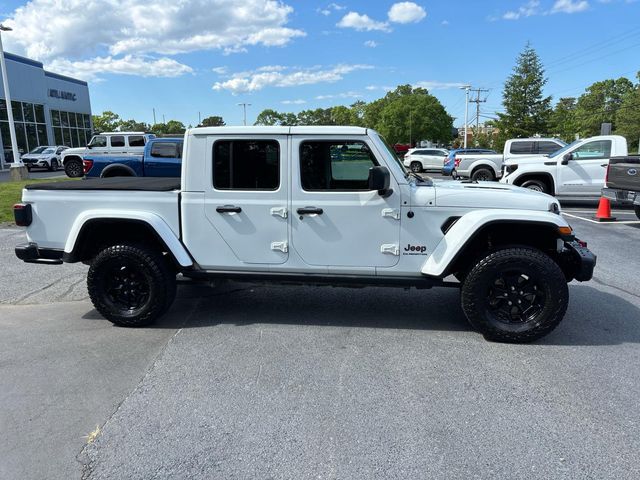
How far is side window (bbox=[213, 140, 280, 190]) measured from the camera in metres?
4.53

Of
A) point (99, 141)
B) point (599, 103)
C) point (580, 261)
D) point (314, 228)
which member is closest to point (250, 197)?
point (314, 228)

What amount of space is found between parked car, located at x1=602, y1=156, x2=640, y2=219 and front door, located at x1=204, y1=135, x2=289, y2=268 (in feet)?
28.2

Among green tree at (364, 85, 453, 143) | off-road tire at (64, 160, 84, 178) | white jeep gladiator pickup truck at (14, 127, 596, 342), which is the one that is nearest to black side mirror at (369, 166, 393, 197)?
white jeep gladiator pickup truck at (14, 127, 596, 342)

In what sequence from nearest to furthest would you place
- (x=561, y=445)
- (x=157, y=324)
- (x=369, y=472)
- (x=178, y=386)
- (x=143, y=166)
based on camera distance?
(x=369, y=472)
(x=561, y=445)
(x=178, y=386)
(x=157, y=324)
(x=143, y=166)

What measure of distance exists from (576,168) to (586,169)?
0.80 feet

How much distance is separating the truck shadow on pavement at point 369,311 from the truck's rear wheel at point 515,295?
25 centimetres

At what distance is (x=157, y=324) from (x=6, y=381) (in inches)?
56.5

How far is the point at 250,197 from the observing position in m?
4.52

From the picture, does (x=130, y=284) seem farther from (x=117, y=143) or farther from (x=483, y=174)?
(x=483, y=174)

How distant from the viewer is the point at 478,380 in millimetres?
3682

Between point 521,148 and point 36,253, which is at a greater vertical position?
point 521,148

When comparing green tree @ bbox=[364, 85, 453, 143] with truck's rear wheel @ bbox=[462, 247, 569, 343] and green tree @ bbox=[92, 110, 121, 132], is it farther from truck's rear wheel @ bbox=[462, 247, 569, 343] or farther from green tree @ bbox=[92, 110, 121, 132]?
truck's rear wheel @ bbox=[462, 247, 569, 343]

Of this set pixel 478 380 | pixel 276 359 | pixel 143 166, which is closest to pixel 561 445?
pixel 478 380

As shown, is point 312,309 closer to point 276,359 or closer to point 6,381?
point 276,359
